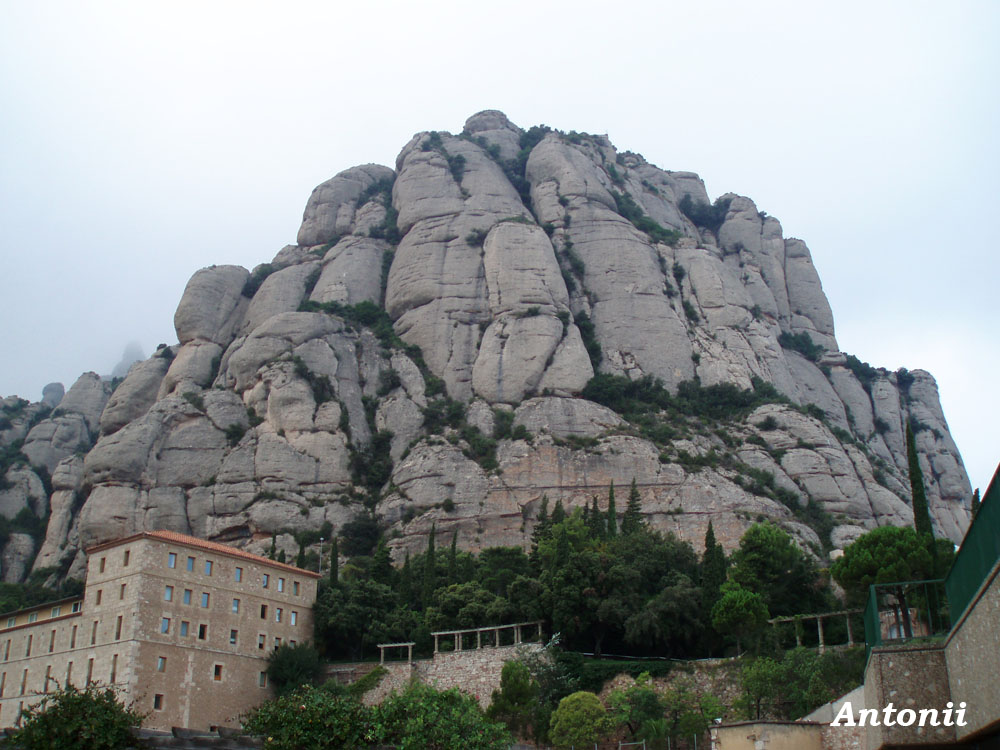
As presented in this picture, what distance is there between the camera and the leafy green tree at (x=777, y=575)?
4634cm

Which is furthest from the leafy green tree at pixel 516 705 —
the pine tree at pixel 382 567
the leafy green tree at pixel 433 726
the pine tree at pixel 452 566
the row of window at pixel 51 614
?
the row of window at pixel 51 614

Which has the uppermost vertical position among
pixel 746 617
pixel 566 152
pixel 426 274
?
pixel 566 152

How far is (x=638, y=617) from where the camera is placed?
43844 mm

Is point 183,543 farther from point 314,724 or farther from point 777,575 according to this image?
point 777,575

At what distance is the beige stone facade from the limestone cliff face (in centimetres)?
1629

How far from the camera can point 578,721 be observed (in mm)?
37938

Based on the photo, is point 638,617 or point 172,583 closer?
point 638,617

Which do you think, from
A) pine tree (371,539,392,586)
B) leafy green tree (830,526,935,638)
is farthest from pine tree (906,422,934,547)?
pine tree (371,539,392,586)

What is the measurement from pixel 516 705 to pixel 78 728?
19468 mm

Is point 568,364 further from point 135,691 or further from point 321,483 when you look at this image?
point 135,691

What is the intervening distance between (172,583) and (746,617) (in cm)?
2674

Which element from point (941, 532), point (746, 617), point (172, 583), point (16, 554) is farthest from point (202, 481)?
point (941, 532)

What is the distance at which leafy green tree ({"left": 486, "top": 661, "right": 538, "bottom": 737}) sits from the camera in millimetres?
41000

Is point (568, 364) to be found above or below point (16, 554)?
above
